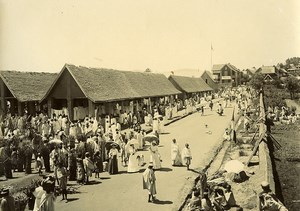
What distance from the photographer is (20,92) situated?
86.5 feet

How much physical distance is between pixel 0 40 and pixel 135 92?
1706 centimetres

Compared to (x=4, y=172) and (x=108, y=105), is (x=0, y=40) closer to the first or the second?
(x=4, y=172)

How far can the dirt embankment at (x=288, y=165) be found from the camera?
13828 millimetres

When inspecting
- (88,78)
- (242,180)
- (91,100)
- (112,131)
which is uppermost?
(88,78)

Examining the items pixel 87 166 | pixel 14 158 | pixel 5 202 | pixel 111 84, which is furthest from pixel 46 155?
pixel 111 84

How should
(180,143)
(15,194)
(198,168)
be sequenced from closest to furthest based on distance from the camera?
(15,194), (198,168), (180,143)

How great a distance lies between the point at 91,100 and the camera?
23.6 m

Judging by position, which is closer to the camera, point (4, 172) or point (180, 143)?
point (4, 172)

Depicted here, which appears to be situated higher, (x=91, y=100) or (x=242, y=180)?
(x=91, y=100)

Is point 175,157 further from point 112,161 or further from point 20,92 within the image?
point 20,92

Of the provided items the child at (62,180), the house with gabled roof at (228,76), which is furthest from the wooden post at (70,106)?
the house with gabled roof at (228,76)

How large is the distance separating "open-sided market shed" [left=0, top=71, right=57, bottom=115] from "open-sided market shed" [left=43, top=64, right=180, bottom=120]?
1.99 metres

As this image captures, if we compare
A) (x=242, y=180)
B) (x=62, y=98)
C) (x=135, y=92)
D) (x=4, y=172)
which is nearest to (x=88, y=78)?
(x=62, y=98)

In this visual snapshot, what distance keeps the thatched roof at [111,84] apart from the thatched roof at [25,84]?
4138mm
